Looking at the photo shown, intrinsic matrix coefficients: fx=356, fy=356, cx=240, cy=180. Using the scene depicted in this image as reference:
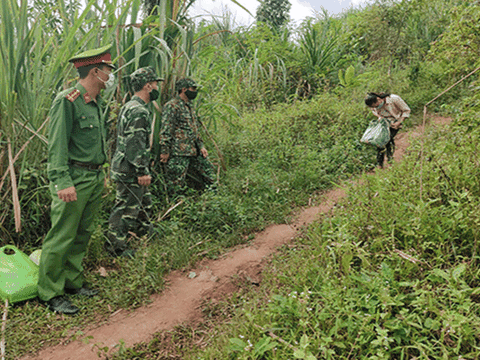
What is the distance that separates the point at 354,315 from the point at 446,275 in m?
0.64

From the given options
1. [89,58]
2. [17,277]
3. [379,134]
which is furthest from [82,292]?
[379,134]

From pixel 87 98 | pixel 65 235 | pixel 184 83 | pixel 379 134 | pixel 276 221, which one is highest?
pixel 184 83

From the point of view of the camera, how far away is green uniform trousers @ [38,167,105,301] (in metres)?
3.01

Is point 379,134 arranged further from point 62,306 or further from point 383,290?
point 62,306

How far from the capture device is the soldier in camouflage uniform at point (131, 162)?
3729mm

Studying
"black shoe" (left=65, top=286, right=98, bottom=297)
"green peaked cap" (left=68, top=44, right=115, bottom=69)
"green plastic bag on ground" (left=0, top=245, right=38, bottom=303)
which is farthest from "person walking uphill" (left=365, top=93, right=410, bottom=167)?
"green plastic bag on ground" (left=0, top=245, right=38, bottom=303)

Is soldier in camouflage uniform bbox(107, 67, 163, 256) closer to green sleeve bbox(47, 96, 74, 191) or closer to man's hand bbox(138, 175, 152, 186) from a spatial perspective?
man's hand bbox(138, 175, 152, 186)

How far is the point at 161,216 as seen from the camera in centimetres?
432

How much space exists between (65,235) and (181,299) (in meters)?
1.14

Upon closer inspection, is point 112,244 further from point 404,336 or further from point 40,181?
point 404,336

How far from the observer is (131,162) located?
12.2ft

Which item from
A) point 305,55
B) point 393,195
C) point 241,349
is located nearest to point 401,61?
point 305,55

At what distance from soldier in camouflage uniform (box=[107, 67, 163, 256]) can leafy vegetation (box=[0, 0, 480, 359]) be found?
9.2 inches

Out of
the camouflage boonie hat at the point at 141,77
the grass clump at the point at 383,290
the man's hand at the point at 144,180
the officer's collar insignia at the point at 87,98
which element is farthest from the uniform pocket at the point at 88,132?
the grass clump at the point at 383,290
